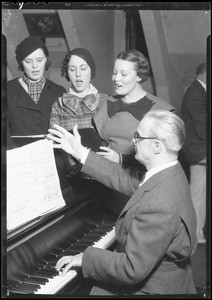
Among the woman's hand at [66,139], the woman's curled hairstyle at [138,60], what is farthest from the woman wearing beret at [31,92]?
the woman's curled hairstyle at [138,60]

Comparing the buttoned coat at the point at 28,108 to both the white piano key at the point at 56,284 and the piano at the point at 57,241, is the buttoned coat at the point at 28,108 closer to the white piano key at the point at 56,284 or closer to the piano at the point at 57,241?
the piano at the point at 57,241

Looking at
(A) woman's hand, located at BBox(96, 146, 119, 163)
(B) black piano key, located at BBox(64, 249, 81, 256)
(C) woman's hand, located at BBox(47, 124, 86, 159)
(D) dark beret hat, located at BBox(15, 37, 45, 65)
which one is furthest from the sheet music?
(D) dark beret hat, located at BBox(15, 37, 45, 65)

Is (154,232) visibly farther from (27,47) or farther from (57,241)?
(27,47)

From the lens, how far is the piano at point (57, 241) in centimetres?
196

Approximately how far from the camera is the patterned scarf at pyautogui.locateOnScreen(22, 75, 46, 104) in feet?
7.65

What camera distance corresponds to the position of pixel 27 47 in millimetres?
2221

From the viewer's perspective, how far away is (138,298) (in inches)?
70.9

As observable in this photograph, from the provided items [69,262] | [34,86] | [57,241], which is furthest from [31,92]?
[69,262]

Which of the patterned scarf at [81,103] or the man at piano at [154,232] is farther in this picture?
the patterned scarf at [81,103]

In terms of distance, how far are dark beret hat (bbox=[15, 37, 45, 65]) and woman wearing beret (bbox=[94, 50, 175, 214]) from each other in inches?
16.5

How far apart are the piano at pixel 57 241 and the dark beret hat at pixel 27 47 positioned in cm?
75

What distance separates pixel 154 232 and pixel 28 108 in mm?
989

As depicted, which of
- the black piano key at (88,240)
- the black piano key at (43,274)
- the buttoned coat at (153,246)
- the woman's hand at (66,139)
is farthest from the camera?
the black piano key at (88,240)

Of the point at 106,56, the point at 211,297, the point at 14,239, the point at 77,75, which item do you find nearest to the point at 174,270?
the point at 211,297
